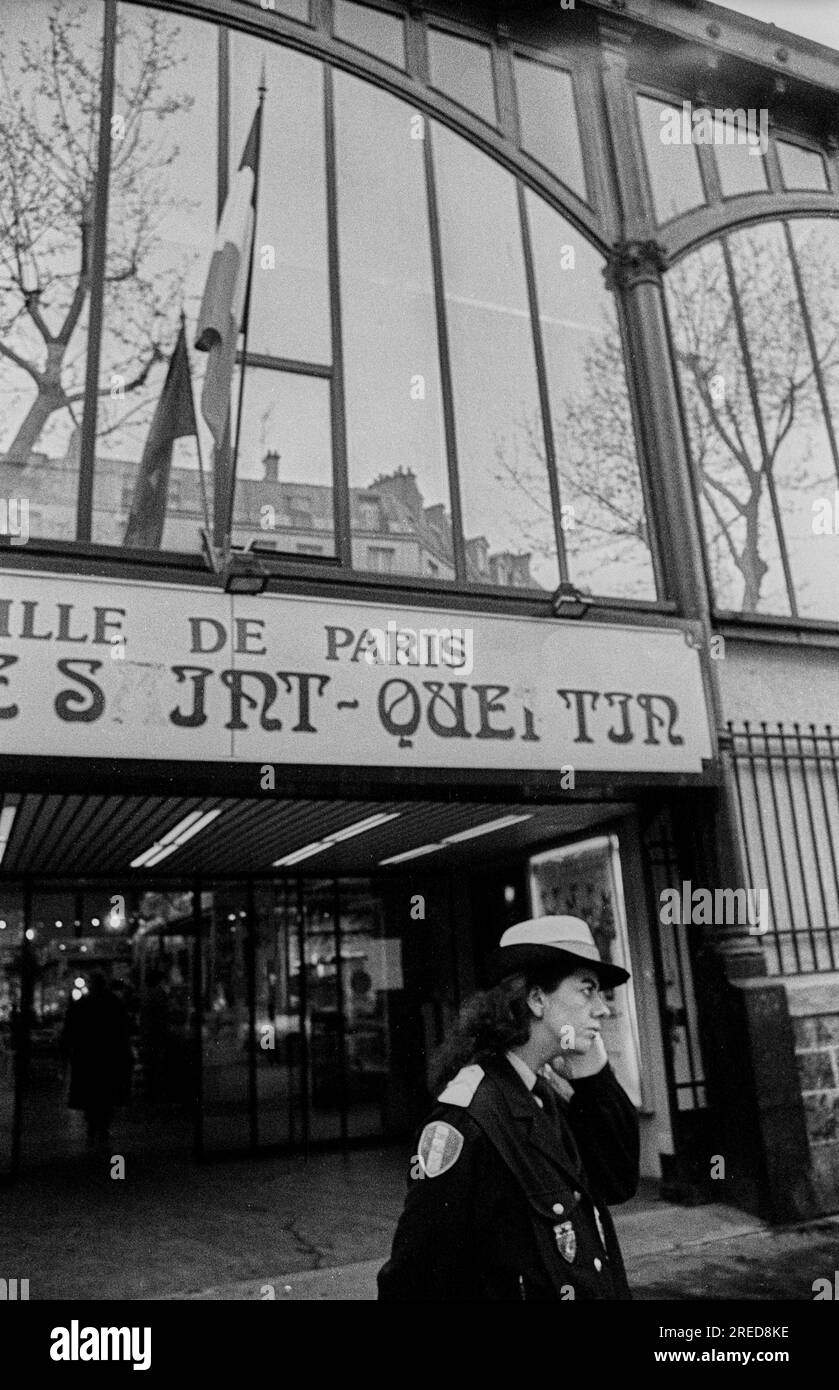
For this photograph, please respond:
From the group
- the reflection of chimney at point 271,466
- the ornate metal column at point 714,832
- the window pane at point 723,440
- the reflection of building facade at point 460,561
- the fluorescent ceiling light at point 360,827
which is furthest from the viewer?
the window pane at point 723,440

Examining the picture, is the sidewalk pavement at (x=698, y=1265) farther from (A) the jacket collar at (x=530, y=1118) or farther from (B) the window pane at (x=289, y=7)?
(B) the window pane at (x=289, y=7)

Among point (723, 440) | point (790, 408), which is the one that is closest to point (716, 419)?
point (723, 440)

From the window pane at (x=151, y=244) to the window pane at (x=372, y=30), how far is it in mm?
1378

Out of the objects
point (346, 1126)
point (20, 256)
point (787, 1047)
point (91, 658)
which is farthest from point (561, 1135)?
point (346, 1126)

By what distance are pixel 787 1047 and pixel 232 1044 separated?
605 centimetres

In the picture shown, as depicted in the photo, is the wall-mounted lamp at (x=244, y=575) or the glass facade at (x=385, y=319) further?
the glass facade at (x=385, y=319)

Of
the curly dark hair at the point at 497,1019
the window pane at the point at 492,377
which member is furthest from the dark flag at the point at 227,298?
the curly dark hair at the point at 497,1019

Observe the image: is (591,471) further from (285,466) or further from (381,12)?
(381,12)

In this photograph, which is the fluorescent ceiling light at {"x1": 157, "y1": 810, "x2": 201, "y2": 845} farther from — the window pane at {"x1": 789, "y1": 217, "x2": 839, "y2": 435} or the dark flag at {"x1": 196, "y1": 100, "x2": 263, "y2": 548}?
the window pane at {"x1": 789, "y1": 217, "x2": 839, "y2": 435}

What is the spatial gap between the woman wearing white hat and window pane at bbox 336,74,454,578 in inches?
216

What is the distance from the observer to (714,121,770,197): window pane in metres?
11.0

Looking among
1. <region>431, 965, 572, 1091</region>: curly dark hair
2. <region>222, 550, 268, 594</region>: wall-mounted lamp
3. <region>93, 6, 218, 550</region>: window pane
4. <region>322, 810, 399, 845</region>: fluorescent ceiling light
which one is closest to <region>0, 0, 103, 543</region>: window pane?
<region>93, 6, 218, 550</region>: window pane

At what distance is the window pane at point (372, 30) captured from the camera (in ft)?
31.5

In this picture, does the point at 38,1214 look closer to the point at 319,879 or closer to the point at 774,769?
the point at 319,879
